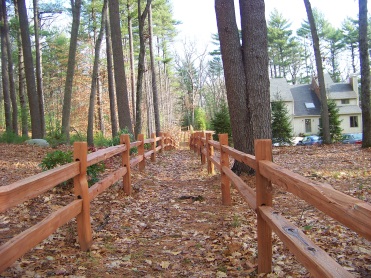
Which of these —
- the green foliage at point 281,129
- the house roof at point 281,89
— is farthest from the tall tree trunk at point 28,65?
the house roof at point 281,89

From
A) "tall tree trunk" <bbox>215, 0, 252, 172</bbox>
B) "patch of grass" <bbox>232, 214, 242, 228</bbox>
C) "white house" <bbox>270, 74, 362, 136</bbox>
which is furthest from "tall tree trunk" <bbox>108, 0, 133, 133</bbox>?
"white house" <bbox>270, 74, 362, 136</bbox>

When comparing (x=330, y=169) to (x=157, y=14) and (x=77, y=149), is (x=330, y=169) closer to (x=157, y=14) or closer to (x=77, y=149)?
(x=77, y=149)

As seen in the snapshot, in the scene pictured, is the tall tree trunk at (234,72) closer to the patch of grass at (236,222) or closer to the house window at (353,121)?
the patch of grass at (236,222)

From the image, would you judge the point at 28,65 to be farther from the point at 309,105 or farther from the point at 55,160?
the point at 309,105

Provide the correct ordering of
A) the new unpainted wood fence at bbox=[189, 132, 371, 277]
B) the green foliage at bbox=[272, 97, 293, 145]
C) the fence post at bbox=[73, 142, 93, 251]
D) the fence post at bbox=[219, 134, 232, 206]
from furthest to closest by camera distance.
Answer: the green foliage at bbox=[272, 97, 293, 145] → the fence post at bbox=[219, 134, 232, 206] → the fence post at bbox=[73, 142, 93, 251] → the new unpainted wood fence at bbox=[189, 132, 371, 277]

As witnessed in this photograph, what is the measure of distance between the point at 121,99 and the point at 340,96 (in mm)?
31044

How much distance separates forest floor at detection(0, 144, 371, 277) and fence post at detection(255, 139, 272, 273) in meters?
0.12

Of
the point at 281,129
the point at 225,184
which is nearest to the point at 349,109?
the point at 281,129

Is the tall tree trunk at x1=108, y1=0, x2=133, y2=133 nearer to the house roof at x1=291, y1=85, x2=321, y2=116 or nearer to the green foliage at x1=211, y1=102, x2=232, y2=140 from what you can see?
the green foliage at x1=211, y1=102, x2=232, y2=140

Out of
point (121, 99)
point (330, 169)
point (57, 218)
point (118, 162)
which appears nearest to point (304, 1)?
point (121, 99)

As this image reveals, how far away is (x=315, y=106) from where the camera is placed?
37312 mm

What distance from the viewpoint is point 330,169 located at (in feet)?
28.6

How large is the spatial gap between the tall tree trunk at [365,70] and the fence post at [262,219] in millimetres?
11884

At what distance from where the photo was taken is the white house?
121 ft
